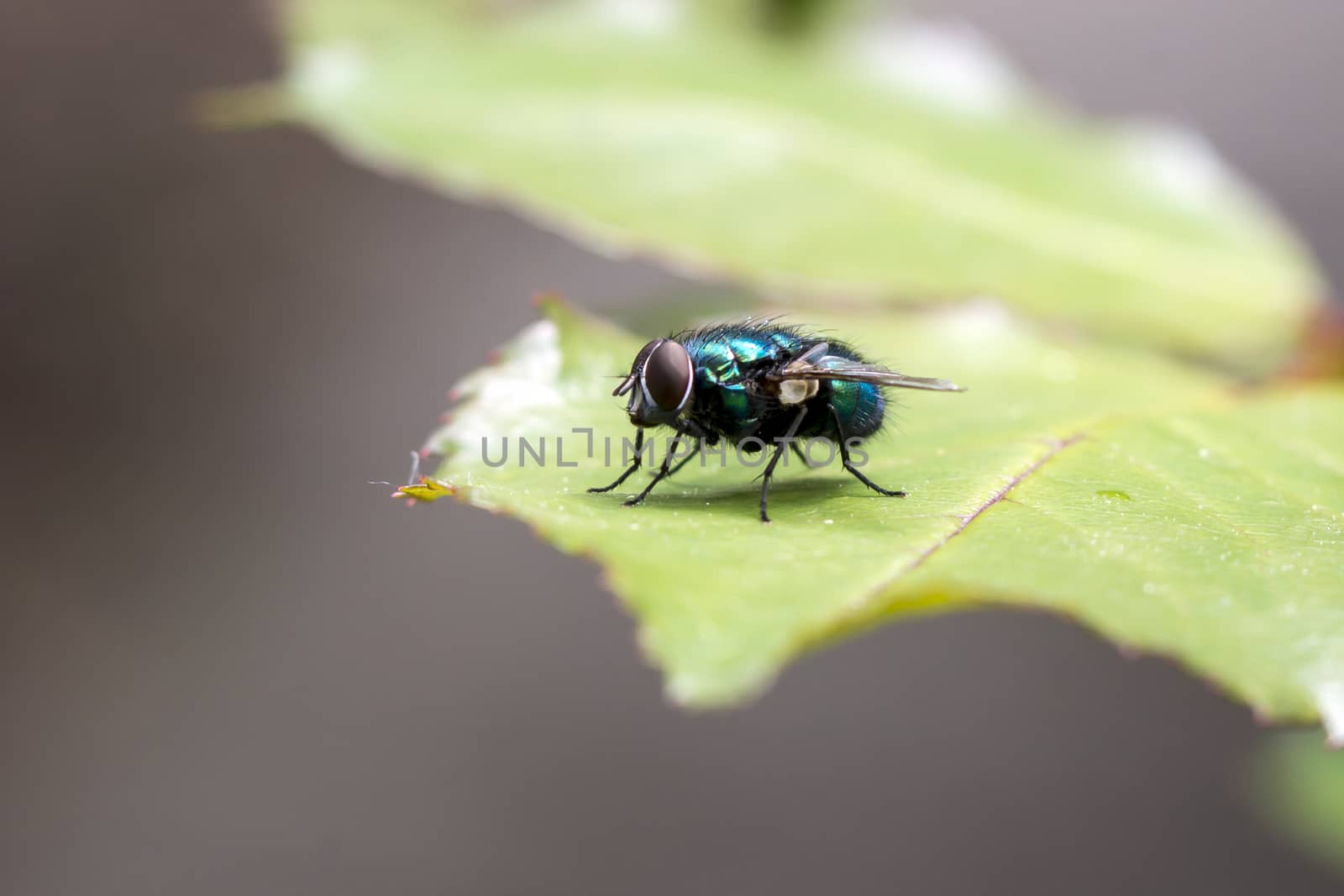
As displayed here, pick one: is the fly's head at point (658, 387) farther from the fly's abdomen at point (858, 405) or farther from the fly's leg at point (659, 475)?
the fly's abdomen at point (858, 405)

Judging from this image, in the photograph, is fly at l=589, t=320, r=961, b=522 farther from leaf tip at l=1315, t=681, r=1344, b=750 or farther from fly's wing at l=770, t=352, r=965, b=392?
leaf tip at l=1315, t=681, r=1344, b=750

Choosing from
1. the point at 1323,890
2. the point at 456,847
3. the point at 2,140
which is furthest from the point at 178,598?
the point at 1323,890

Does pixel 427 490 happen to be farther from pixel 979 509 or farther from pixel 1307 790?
pixel 1307 790

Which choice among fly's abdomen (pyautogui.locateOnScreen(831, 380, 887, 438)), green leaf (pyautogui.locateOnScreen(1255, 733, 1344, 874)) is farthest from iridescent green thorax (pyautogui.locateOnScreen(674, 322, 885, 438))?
green leaf (pyautogui.locateOnScreen(1255, 733, 1344, 874))

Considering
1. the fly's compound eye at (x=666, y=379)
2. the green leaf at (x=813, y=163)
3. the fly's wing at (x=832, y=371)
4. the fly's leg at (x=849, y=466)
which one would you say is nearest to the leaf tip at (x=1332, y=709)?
the fly's leg at (x=849, y=466)

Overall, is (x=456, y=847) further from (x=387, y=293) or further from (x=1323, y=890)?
(x=1323, y=890)
